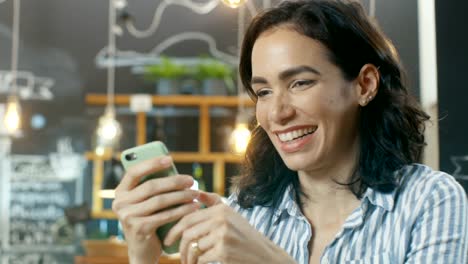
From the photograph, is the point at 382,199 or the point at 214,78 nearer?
Answer: the point at 382,199

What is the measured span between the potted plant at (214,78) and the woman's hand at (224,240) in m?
3.92

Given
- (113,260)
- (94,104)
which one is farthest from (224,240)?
(94,104)

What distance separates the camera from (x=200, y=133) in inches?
196

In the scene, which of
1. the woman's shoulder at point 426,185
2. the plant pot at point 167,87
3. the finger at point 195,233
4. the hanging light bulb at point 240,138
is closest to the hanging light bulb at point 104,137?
the plant pot at point 167,87

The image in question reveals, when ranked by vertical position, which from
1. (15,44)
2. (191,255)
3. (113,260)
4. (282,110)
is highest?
(15,44)

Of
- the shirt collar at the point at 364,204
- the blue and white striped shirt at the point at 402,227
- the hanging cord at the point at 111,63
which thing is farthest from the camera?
the hanging cord at the point at 111,63

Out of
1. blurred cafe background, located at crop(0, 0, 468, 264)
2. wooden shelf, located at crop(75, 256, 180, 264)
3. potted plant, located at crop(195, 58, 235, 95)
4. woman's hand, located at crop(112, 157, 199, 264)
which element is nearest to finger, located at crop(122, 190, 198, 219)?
woman's hand, located at crop(112, 157, 199, 264)

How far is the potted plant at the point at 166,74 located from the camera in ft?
16.3

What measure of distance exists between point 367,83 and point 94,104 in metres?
3.85

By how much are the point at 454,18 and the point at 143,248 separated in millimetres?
1840

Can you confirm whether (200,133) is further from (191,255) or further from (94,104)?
(191,255)

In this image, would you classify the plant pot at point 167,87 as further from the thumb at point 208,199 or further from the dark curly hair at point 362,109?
the thumb at point 208,199

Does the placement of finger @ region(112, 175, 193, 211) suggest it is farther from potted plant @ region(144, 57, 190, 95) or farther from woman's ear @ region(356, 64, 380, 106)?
potted plant @ region(144, 57, 190, 95)

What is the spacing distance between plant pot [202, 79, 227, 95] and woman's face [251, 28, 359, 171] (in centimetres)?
367
